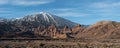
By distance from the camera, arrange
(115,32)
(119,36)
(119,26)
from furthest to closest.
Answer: (119,26)
(115,32)
(119,36)

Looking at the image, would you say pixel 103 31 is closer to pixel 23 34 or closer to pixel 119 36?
pixel 119 36

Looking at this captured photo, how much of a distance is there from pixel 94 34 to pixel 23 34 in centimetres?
4263

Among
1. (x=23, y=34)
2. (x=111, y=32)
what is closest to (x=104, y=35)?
(x=111, y=32)

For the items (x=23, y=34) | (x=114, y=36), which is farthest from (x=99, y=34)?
(x=23, y=34)

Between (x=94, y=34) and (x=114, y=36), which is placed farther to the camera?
(x=94, y=34)

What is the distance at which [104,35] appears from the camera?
18738 centimetres

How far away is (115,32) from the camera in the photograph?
187000mm

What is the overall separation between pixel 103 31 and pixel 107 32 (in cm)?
495

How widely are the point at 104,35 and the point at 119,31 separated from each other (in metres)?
9.08

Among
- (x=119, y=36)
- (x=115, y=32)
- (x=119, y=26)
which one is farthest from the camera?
(x=119, y=26)

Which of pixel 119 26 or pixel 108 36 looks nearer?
pixel 108 36

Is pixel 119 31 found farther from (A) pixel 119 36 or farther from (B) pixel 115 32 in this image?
(A) pixel 119 36

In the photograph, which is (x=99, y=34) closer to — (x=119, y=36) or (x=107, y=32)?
(x=107, y=32)

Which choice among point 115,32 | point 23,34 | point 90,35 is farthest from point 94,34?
point 23,34
